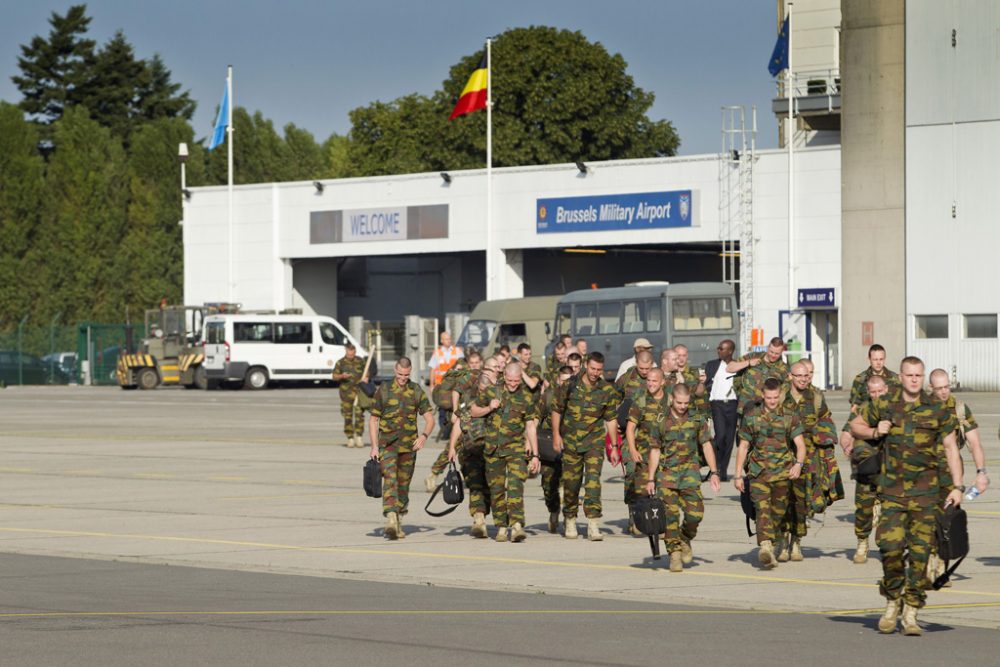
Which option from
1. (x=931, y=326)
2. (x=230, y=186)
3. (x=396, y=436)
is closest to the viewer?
(x=396, y=436)

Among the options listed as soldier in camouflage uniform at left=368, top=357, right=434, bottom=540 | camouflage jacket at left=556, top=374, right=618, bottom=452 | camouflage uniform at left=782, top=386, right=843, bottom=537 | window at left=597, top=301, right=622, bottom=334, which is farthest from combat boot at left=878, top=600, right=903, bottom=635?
window at left=597, top=301, right=622, bottom=334

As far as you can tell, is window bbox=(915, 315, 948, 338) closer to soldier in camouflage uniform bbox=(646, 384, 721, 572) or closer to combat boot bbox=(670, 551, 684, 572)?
soldier in camouflage uniform bbox=(646, 384, 721, 572)

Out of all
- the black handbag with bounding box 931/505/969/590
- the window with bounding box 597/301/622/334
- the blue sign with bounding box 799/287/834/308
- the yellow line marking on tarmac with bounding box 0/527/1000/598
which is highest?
the blue sign with bounding box 799/287/834/308

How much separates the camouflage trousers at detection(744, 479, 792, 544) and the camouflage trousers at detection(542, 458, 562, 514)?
9.05 ft

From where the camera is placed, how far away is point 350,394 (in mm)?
29531

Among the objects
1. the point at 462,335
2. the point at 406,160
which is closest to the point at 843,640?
the point at 462,335

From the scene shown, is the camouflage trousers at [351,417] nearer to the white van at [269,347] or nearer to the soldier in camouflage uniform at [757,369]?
the soldier in camouflage uniform at [757,369]

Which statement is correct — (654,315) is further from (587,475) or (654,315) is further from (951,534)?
(951,534)

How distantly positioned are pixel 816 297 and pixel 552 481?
34.2m

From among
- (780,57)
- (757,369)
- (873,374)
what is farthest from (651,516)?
(780,57)

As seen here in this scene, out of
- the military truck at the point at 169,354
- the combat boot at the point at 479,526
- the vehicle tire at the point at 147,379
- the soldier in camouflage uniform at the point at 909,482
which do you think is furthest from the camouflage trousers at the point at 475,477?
the vehicle tire at the point at 147,379

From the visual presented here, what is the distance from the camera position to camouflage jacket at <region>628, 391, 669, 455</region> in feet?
49.3

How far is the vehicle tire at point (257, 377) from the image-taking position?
55.3 meters

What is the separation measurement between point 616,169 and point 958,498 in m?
44.5
